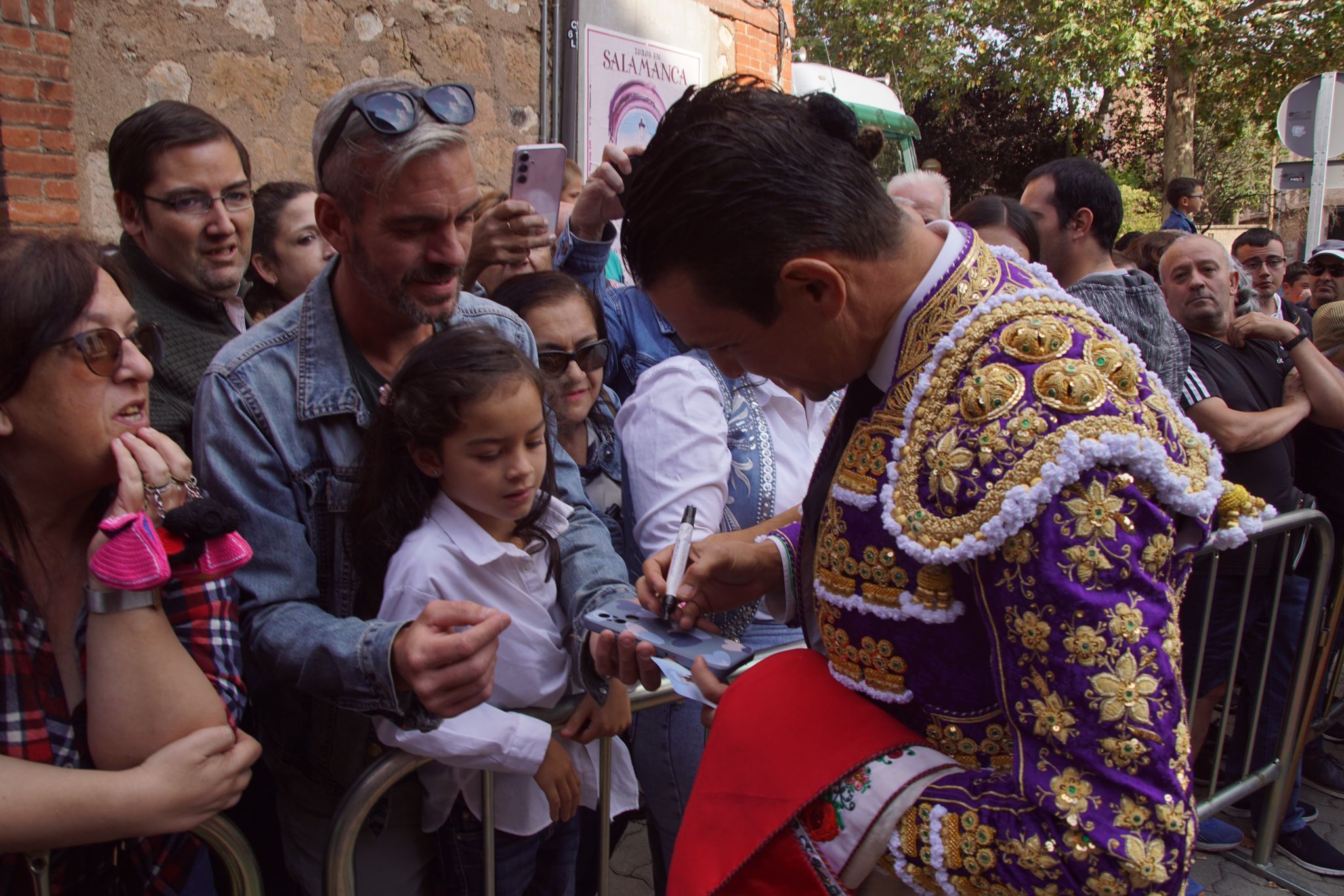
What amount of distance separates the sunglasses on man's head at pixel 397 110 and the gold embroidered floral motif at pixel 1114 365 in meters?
1.45

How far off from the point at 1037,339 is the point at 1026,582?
0.29 metres

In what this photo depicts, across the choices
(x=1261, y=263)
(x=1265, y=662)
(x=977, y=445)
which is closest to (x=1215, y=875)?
(x=1265, y=662)

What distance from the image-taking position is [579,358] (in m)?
2.81

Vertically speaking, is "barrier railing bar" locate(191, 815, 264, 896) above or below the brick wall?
below

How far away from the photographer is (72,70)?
14.0 feet

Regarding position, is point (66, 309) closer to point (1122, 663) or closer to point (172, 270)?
point (172, 270)

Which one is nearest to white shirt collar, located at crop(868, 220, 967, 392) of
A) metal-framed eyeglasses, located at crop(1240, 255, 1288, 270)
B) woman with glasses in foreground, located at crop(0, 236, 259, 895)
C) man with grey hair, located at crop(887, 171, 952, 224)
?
woman with glasses in foreground, located at crop(0, 236, 259, 895)

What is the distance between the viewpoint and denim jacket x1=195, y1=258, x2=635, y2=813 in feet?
5.64

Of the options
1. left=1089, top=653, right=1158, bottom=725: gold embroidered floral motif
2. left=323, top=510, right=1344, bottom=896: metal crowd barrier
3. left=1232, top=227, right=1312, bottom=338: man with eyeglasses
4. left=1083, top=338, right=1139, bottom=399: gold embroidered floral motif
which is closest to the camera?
left=1089, top=653, right=1158, bottom=725: gold embroidered floral motif

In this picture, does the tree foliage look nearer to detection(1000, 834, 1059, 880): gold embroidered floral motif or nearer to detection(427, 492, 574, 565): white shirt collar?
detection(427, 492, 574, 565): white shirt collar

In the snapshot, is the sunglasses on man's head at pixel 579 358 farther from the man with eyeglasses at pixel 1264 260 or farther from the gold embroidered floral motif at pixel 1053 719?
the man with eyeglasses at pixel 1264 260

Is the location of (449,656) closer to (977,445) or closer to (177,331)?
(977,445)

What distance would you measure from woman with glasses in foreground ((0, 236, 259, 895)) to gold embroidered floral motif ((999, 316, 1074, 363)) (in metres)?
1.25

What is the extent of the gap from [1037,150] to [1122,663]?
24.3 meters
